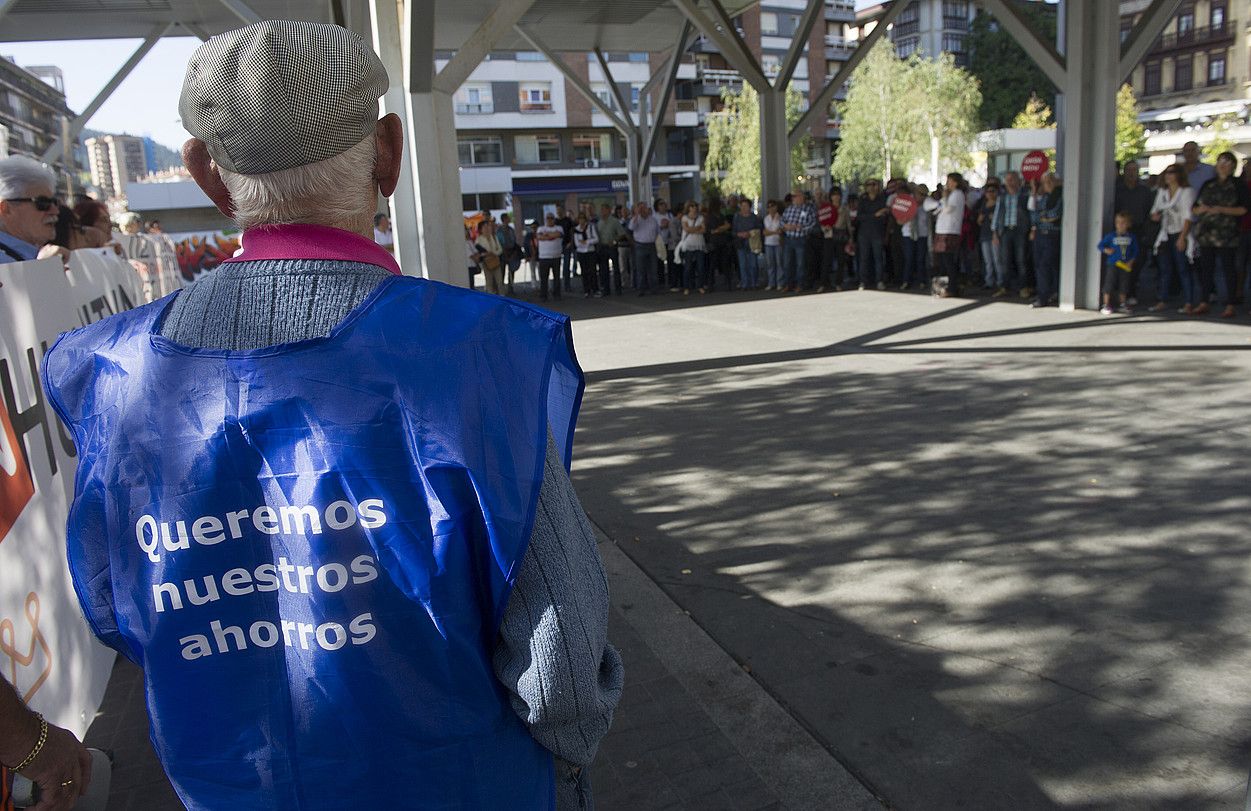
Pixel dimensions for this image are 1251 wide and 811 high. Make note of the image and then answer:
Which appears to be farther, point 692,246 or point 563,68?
point 563,68

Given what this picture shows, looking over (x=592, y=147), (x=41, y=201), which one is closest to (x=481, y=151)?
(x=592, y=147)

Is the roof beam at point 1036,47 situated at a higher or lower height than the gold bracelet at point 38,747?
higher

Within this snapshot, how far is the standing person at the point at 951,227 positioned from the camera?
14734 millimetres

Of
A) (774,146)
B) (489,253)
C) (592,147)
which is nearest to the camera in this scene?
(489,253)

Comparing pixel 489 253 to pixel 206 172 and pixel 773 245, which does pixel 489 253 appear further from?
pixel 206 172

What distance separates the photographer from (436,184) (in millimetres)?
8695

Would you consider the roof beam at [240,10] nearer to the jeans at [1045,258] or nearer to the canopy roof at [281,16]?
the canopy roof at [281,16]

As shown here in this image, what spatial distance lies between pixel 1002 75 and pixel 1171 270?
63.1 meters

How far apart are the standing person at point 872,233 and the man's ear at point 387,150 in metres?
15.4

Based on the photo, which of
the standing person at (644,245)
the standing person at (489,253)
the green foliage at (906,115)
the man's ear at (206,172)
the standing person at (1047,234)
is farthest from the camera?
the green foliage at (906,115)

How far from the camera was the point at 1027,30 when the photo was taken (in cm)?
1245

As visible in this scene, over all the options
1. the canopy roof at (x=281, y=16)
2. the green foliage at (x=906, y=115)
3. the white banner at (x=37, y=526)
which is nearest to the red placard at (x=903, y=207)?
the canopy roof at (x=281, y=16)

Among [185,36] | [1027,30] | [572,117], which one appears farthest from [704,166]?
[1027,30]

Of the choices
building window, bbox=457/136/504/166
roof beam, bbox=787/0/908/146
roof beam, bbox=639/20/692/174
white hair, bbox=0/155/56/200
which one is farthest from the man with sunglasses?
building window, bbox=457/136/504/166
